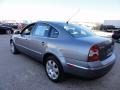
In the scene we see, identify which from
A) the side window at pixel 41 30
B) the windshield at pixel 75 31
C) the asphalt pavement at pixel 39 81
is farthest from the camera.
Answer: the side window at pixel 41 30

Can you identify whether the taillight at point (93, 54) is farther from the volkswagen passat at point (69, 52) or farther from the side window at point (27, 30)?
the side window at point (27, 30)

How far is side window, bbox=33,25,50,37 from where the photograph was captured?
12.9ft

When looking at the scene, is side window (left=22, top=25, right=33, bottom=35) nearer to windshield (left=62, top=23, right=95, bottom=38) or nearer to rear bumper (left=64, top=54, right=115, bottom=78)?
windshield (left=62, top=23, right=95, bottom=38)

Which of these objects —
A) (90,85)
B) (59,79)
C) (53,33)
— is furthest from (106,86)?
(53,33)

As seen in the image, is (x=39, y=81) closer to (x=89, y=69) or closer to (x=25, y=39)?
(x=89, y=69)

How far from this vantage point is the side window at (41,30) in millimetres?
3936

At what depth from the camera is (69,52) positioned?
306cm

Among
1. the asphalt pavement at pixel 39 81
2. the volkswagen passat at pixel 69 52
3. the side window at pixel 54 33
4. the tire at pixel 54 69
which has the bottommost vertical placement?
the asphalt pavement at pixel 39 81

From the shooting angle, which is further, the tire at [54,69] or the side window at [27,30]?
the side window at [27,30]

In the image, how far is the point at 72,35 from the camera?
131 inches

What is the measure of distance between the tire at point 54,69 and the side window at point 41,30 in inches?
28.5

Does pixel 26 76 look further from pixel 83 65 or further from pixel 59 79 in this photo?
pixel 83 65

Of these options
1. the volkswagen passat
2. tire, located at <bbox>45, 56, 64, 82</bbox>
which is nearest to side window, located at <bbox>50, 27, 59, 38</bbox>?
the volkswagen passat

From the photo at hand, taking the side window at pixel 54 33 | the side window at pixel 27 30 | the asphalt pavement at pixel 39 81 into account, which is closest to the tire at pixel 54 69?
the asphalt pavement at pixel 39 81
